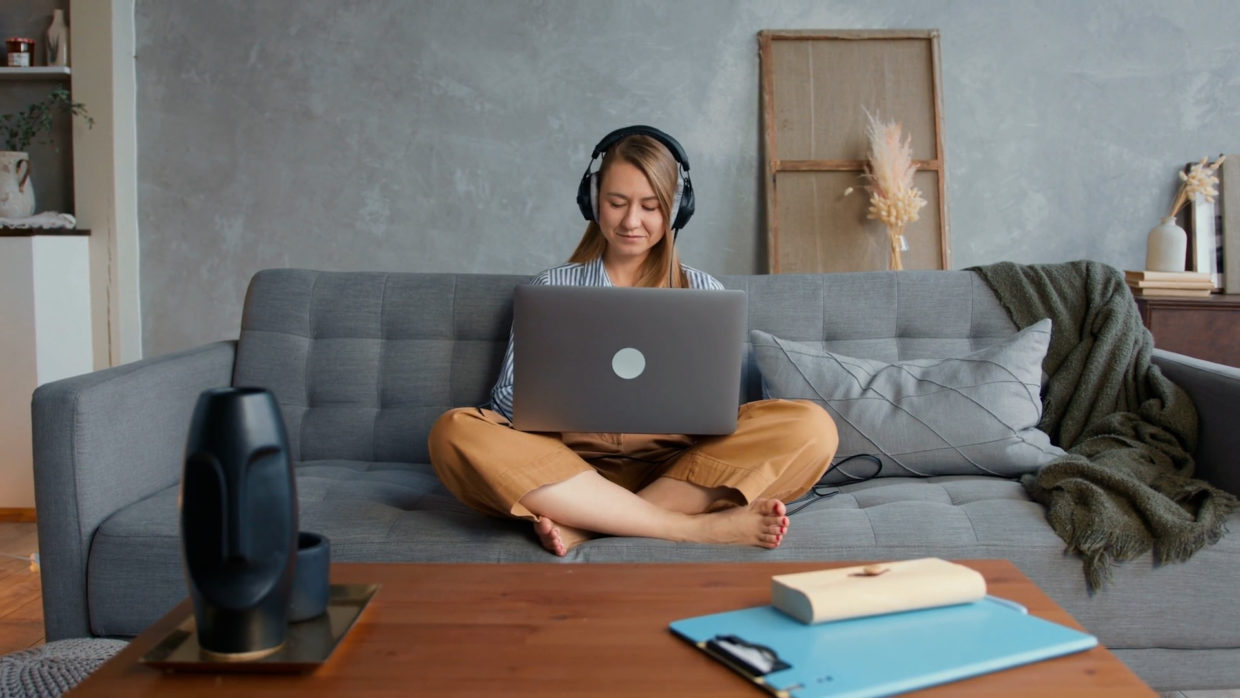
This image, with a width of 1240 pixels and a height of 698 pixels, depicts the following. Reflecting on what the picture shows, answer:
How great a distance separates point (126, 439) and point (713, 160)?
7.26 feet

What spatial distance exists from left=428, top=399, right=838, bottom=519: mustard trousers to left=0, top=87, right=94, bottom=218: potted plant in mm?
2362

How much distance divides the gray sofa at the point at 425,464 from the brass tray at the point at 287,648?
25.0 inches

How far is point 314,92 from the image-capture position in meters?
3.59

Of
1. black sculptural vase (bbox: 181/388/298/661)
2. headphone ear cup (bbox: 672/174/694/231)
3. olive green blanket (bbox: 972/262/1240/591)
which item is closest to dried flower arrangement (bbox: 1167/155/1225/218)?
olive green blanket (bbox: 972/262/1240/591)

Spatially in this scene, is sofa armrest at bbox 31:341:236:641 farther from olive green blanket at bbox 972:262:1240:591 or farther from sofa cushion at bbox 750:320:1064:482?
olive green blanket at bbox 972:262:1240:591

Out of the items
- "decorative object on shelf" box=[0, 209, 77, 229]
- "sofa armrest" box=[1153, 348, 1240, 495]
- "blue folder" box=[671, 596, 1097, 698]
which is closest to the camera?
"blue folder" box=[671, 596, 1097, 698]

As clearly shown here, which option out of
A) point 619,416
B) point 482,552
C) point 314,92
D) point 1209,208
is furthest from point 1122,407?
point 314,92

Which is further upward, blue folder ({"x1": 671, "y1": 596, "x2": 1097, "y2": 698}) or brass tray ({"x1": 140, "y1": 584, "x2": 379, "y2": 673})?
brass tray ({"x1": 140, "y1": 584, "x2": 379, "y2": 673})

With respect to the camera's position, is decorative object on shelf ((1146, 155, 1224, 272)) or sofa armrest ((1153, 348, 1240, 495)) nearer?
sofa armrest ((1153, 348, 1240, 495))

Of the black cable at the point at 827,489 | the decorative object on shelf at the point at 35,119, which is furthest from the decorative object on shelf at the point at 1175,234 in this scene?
the decorative object on shelf at the point at 35,119

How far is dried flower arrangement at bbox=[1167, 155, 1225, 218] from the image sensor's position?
3.38m

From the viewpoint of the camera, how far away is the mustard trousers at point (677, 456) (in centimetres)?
172

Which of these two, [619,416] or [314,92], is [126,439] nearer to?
[619,416]

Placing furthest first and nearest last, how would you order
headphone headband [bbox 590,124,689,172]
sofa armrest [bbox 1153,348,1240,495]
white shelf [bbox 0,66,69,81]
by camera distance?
1. white shelf [bbox 0,66,69,81]
2. headphone headband [bbox 590,124,689,172]
3. sofa armrest [bbox 1153,348,1240,495]
